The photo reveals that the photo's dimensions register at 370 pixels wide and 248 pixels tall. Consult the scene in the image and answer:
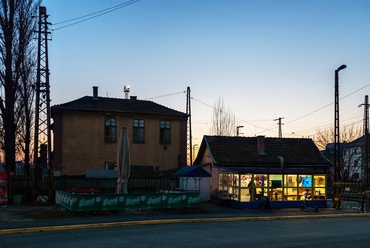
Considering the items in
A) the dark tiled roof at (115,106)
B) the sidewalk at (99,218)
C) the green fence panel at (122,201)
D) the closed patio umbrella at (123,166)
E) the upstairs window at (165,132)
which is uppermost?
the dark tiled roof at (115,106)

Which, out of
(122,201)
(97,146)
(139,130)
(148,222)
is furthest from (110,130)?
(148,222)

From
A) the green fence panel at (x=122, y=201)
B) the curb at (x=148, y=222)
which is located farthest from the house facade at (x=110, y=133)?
the curb at (x=148, y=222)

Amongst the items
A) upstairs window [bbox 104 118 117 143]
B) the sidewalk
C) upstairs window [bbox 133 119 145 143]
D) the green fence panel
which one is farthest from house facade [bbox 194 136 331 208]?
upstairs window [bbox 104 118 117 143]

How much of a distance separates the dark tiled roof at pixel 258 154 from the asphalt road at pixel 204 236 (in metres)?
10.6

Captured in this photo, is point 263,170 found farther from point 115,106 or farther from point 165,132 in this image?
point 115,106

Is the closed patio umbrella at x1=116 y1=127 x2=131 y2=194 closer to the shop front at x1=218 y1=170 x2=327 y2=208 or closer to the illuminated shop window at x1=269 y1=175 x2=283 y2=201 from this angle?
the shop front at x1=218 y1=170 x2=327 y2=208

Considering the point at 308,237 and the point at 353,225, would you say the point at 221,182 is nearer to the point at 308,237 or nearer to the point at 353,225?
the point at 353,225

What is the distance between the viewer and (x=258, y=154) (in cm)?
2816

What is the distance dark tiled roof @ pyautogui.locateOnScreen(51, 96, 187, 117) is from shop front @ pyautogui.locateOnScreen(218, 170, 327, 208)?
13.2 meters

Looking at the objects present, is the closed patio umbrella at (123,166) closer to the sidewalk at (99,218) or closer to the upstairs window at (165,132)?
the sidewalk at (99,218)

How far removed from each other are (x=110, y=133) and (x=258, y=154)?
14.3 meters

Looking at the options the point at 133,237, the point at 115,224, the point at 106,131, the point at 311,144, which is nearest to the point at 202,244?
the point at 133,237

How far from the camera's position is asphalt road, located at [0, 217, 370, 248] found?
38.2 feet

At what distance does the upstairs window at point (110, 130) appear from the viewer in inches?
1391
